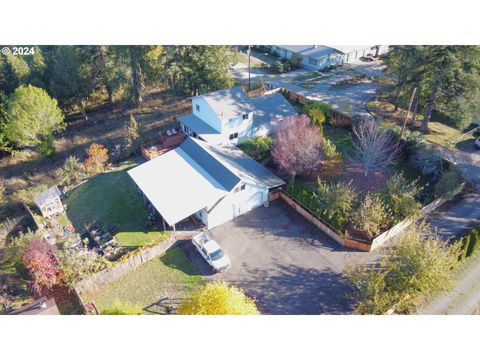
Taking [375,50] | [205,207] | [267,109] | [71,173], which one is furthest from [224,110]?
[375,50]

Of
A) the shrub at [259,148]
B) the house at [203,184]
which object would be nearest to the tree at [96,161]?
the house at [203,184]

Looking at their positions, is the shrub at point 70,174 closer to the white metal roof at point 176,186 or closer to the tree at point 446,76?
the white metal roof at point 176,186

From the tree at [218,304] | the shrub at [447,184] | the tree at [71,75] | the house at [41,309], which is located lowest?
the house at [41,309]

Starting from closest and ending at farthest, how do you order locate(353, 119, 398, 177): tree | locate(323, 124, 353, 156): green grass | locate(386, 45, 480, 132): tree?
1. locate(353, 119, 398, 177): tree
2. locate(386, 45, 480, 132): tree
3. locate(323, 124, 353, 156): green grass

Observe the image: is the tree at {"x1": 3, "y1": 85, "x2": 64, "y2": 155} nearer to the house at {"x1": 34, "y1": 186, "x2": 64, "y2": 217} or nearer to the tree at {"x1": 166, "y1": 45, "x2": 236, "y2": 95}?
the house at {"x1": 34, "y1": 186, "x2": 64, "y2": 217}

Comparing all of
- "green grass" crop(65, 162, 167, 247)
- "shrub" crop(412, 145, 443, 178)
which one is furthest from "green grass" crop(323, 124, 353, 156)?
"green grass" crop(65, 162, 167, 247)

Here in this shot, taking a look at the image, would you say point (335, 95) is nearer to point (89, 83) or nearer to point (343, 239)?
point (343, 239)

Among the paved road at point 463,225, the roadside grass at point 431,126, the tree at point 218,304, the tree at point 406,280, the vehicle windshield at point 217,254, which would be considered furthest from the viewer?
the roadside grass at point 431,126
